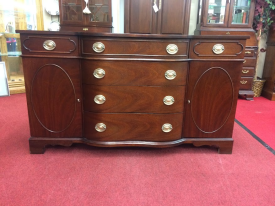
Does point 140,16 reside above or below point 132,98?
above

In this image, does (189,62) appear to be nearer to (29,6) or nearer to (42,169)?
(42,169)

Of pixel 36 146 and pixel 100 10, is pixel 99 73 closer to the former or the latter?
pixel 36 146

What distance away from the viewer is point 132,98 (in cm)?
154

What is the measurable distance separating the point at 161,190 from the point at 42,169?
2.56 ft

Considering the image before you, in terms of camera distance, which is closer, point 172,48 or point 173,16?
point 172,48

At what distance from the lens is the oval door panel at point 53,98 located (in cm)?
149

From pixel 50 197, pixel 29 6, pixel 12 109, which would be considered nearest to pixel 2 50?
pixel 29 6

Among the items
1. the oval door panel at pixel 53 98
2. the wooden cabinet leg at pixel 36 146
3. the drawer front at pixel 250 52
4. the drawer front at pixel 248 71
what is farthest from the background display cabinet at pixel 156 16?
the wooden cabinet leg at pixel 36 146

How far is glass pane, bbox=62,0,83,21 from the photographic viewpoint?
7.43 ft

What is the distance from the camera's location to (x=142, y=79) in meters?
1.50

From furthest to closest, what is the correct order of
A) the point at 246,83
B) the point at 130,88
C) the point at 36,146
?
the point at 246,83 → the point at 36,146 → the point at 130,88

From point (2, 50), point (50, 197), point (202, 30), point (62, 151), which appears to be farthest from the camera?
point (2, 50)

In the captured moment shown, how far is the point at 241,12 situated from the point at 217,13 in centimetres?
35

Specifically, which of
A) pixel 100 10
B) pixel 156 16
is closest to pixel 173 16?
pixel 156 16
